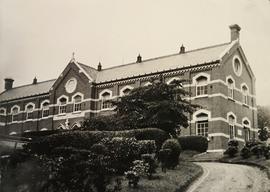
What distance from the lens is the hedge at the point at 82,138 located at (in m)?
16.0

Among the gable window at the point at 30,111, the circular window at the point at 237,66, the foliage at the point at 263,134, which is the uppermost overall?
the circular window at the point at 237,66

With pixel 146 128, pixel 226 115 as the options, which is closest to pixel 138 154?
pixel 146 128

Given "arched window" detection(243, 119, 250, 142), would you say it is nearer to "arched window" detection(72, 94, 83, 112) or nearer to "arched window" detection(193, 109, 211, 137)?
"arched window" detection(193, 109, 211, 137)

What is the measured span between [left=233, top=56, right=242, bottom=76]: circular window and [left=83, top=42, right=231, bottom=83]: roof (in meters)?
1.21

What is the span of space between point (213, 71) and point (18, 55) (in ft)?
70.2

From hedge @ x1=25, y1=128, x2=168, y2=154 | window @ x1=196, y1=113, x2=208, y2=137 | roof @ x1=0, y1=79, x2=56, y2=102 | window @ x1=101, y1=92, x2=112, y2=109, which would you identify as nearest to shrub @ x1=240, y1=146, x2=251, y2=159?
hedge @ x1=25, y1=128, x2=168, y2=154

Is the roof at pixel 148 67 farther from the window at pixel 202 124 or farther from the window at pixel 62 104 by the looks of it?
the window at pixel 202 124

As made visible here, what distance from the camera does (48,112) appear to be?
38000 millimetres

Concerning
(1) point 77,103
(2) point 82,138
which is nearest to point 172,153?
(2) point 82,138

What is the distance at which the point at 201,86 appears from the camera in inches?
1291

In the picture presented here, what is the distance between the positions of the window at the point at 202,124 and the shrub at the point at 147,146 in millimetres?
13708

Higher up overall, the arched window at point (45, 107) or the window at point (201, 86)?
the window at point (201, 86)

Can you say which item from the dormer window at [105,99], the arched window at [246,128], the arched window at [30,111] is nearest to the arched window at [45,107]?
the arched window at [30,111]

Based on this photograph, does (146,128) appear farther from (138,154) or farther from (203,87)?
(203,87)
